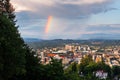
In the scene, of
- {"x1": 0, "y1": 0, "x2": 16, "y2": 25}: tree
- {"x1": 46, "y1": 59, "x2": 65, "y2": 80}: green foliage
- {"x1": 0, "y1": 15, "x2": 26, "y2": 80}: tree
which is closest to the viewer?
{"x1": 0, "y1": 15, "x2": 26, "y2": 80}: tree

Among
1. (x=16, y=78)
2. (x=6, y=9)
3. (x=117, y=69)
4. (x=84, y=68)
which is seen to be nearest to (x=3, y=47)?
(x=16, y=78)

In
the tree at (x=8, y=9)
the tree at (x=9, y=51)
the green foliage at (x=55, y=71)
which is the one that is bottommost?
the green foliage at (x=55, y=71)

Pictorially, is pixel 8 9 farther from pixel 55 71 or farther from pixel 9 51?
pixel 9 51

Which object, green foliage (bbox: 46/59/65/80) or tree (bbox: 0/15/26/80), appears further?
green foliage (bbox: 46/59/65/80)

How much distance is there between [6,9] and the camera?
38594mm

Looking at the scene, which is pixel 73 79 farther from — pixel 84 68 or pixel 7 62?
pixel 84 68

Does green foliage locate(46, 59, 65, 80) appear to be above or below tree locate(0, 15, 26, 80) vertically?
below

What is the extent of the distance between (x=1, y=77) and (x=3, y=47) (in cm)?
204

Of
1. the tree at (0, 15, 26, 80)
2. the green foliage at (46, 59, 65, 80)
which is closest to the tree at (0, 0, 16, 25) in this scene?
the green foliage at (46, 59, 65, 80)

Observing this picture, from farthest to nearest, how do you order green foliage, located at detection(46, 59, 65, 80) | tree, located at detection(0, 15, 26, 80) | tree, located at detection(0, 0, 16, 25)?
tree, located at detection(0, 0, 16, 25) → green foliage, located at detection(46, 59, 65, 80) → tree, located at detection(0, 15, 26, 80)

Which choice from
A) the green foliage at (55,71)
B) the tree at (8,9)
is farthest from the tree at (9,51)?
the tree at (8,9)

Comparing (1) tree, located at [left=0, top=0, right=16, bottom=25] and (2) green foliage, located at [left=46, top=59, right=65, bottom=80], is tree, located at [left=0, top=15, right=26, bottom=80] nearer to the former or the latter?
(2) green foliage, located at [left=46, top=59, right=65, bottom=80]

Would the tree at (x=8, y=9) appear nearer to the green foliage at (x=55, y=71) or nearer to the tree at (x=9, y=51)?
the green foliage at (x=55, y=71)

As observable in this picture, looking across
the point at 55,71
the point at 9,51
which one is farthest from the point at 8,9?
the point at 9,51
